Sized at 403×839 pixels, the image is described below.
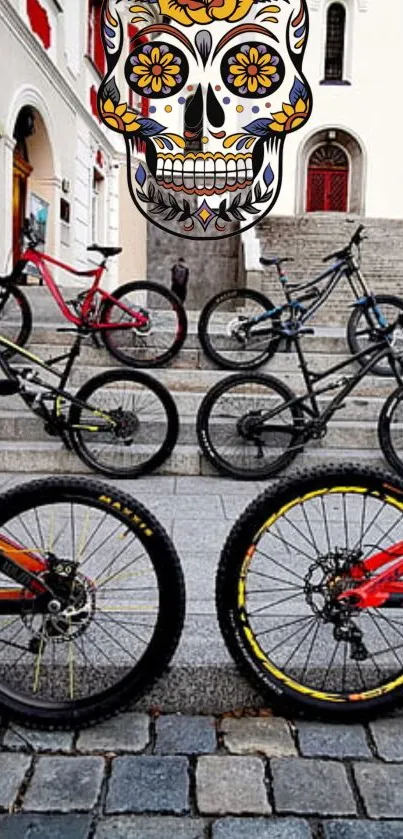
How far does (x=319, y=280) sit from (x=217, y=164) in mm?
2163

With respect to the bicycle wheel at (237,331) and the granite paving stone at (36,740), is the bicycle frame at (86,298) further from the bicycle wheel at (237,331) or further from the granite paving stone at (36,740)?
the granite paving stone at (36,740)

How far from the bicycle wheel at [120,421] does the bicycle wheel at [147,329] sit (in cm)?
104

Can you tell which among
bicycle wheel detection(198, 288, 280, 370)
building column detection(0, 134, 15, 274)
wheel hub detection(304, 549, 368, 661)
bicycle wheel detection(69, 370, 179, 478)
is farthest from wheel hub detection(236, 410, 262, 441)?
building column detection(0, 134, 15, 274)

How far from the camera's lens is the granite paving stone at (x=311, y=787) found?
84.7 inches

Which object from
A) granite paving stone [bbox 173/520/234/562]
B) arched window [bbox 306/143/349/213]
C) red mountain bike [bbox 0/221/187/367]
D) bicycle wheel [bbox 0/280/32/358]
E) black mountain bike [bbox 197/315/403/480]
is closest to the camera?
granite paving stone [bbox 173/520/234/562]

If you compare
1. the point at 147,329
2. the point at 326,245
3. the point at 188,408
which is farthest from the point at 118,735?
the point at 326,245

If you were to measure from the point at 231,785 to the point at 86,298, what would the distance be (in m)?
4.81

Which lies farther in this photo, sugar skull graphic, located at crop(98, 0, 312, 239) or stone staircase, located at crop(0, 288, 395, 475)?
stone staircase, located at crop(0, 288, 395, 475)

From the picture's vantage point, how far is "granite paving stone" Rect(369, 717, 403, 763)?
241 cm

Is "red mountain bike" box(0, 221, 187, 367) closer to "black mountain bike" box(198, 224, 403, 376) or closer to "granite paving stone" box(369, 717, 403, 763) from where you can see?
"black mountain bike" box(198, 224, 403, 376)

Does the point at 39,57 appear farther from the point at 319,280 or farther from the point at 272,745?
the point at 272,745

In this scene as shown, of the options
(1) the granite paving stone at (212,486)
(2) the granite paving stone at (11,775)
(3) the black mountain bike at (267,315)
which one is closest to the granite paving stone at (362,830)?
(2) the granite paving stone at (11,775)

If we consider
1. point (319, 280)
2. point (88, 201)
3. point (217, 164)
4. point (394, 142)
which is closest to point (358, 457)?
point (319, 280)

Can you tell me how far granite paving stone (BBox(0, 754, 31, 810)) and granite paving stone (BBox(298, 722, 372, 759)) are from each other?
2.60ft
